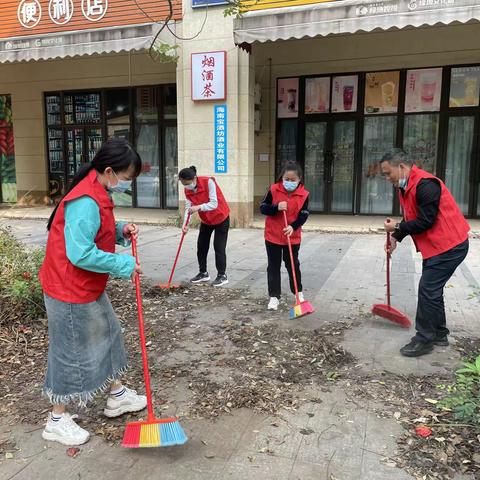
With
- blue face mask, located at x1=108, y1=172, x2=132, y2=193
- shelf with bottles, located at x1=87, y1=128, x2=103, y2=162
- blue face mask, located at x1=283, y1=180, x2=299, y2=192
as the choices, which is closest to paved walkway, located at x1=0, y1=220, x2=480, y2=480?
Answer: blue face mask, located at x1=283, y1=180, x2=299, y2=192

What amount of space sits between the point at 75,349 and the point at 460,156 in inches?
405

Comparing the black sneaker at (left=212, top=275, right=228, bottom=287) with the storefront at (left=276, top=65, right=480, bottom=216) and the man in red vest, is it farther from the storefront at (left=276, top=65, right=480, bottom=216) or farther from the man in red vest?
the storefront at (left=276, top=65, right=480, bottom=216)

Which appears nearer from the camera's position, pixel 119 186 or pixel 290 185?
pixel 119 186

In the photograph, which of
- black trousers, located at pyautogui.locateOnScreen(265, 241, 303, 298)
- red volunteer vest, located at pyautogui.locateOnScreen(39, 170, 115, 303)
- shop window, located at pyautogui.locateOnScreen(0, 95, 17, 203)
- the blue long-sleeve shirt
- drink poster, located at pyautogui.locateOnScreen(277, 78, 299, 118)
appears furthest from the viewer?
shop window, located at pyautogui.locateOnScreen(0, 95, 17, 203)

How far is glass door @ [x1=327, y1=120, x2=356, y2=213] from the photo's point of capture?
11492 mm

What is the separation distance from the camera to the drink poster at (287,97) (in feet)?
38.2

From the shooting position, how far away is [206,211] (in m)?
5.90

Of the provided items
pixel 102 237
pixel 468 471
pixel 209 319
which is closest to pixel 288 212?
pixel 209 319

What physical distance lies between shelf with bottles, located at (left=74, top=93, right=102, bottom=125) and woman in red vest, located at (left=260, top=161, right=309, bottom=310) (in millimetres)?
9565

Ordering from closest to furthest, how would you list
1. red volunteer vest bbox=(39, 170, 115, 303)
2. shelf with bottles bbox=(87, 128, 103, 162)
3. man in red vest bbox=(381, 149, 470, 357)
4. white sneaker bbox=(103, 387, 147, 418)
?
1. red volunteer vest bbox=(39, 170, 115, 303)
2. white sneaker bbox=(103, 387, 147, 418)
3. man in red vest bbox=(381, 149, 470, 357)
4. shelf with bottles bbox=(87, 128, 103, 162)

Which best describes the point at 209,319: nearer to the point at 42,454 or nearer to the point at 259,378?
the point at 259,378

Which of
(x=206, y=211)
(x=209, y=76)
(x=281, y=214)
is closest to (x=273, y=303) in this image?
(x=281, y=214)

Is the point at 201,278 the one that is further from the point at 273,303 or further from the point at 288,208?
the point at 288,208

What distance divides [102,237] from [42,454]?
1.22 meters
